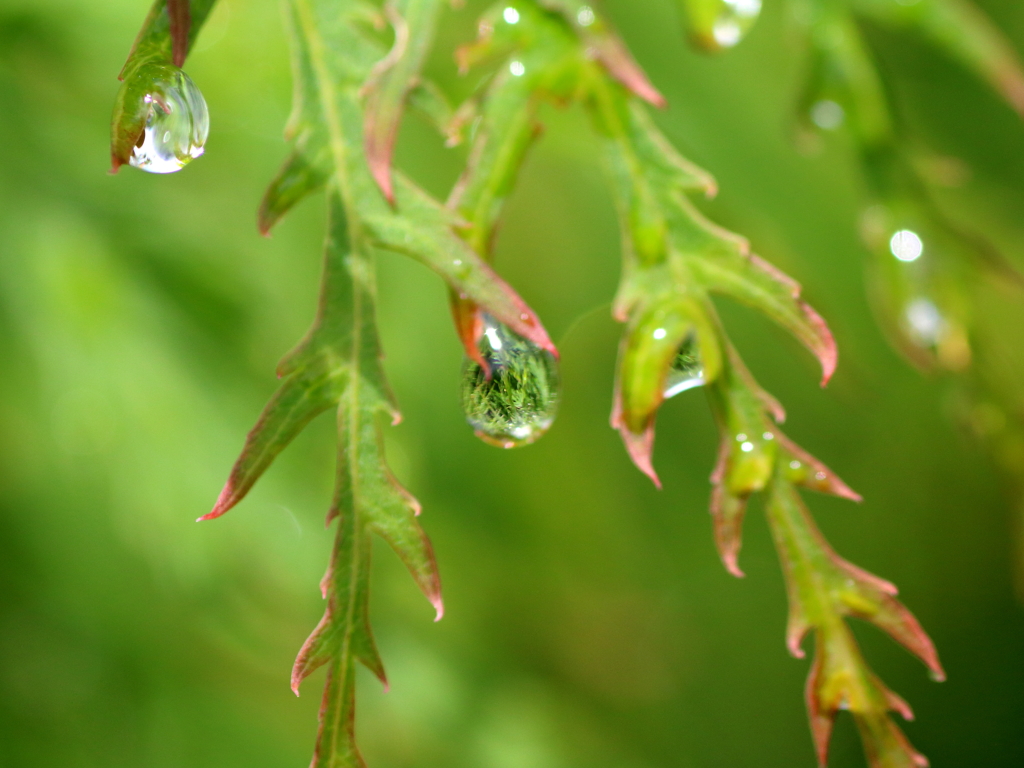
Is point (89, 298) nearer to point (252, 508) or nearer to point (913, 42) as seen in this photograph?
point (252, 508)

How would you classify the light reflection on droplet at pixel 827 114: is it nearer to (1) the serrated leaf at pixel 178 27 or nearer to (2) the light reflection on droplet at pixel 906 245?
(2) the light reflection on droplet at pixel 906 245

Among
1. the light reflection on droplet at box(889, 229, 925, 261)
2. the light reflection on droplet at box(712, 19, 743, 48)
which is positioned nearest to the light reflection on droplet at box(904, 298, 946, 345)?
the light reflection on droplet at box(889, 229, 925, 261)

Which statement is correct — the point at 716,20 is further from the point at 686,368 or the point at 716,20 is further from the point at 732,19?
the point at 686,368

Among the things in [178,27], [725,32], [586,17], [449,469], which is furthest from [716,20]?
[449,469]

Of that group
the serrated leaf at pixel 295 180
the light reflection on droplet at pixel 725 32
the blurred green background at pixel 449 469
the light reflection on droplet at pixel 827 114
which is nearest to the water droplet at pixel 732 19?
the light reflection on droplet at pixel 725 32

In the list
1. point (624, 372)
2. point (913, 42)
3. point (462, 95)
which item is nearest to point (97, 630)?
point (462, 95)

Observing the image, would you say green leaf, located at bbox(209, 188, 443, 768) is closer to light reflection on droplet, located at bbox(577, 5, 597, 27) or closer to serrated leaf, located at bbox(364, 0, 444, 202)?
serrated leaf, located at bbox(364, 0, 444, 202)

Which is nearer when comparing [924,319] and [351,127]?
[351,127]
